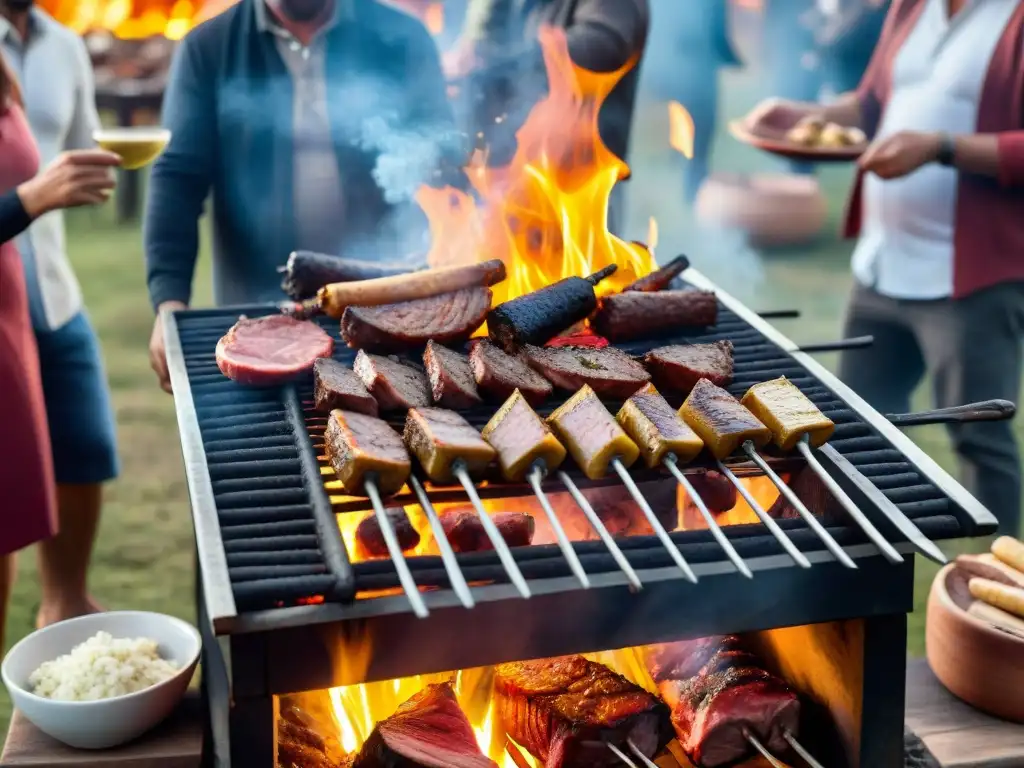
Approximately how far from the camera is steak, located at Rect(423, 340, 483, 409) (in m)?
2.85

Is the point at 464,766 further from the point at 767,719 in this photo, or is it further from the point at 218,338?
the point at 218,338

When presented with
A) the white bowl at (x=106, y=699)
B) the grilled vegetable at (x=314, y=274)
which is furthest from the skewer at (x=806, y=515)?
the white bowl at (x=106, y=699)

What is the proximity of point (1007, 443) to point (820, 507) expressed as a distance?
7.59 ft

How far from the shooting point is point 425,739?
261 cm

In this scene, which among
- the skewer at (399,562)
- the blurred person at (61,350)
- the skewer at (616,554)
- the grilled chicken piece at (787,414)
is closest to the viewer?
the skewer at (399,562)

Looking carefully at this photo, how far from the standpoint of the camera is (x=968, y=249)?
176 inches

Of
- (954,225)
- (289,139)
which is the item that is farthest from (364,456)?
(954,225)

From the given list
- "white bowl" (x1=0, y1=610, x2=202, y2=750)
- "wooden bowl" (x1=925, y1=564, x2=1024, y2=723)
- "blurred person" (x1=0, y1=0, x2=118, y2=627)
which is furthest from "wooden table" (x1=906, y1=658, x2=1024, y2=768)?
"blurred person" (x1=0, y1=0, x2=118, y2=627)

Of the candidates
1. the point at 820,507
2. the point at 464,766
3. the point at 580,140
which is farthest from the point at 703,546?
the point at 580,140

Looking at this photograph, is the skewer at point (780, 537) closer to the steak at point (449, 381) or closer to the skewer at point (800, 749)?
the skewer at point (800, 749)

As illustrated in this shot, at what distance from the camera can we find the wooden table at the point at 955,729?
9.56 feet

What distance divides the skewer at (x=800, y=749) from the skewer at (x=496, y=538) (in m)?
0.94

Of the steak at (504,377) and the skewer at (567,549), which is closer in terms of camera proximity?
the skewer at (567,549)

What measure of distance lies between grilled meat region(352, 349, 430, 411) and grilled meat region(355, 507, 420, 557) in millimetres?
297
